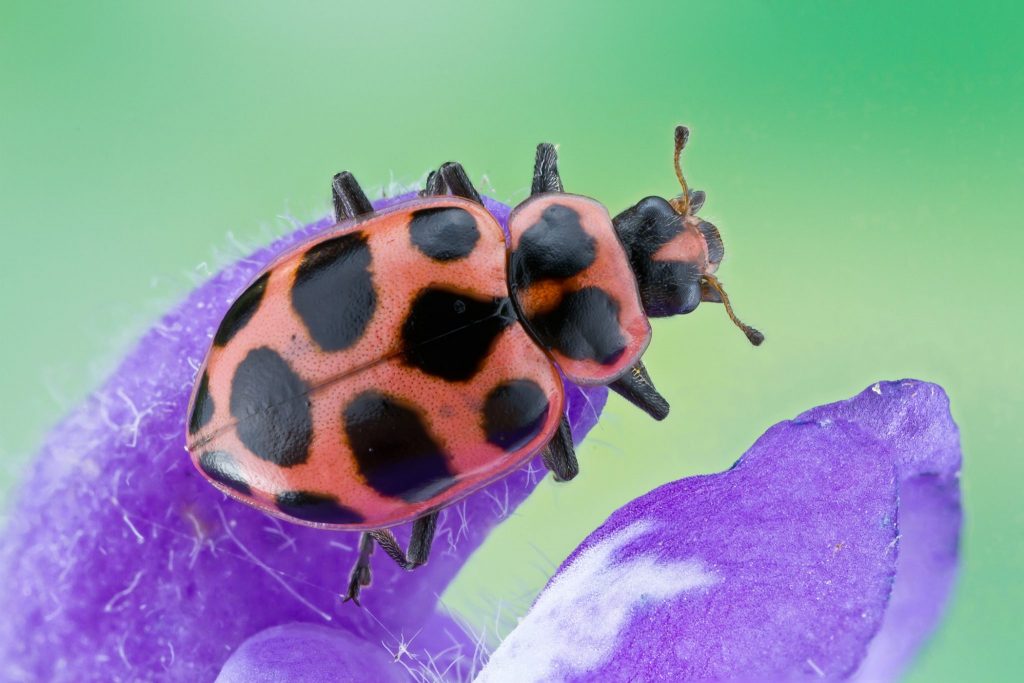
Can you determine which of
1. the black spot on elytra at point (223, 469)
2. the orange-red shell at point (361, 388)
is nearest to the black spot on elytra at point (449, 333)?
the orange-red shell at point (361, 388)

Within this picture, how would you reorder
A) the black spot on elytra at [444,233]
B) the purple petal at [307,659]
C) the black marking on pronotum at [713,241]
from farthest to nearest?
1. the black marking on pronotum at [713,241]
2. the black spot on elytra at [444,233]
3. the purple petal at [307,659]

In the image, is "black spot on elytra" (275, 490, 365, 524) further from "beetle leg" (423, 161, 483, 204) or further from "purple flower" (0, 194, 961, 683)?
"beetle leg" (423, 161, 483, 204)

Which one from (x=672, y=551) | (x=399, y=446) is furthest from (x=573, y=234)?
(x=672, y=551)

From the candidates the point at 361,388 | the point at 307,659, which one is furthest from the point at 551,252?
the point at 307,659

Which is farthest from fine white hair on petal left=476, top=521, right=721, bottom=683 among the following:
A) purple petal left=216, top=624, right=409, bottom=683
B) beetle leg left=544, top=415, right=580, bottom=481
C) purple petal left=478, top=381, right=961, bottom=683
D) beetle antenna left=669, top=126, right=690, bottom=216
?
beetle antenna left=669, top=126, right=690, bottom=216

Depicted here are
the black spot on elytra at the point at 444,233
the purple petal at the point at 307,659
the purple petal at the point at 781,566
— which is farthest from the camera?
the black spot on elytra at the point at 444,233

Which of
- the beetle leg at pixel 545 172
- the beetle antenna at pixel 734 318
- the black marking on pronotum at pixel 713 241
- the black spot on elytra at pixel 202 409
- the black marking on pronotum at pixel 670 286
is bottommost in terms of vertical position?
the beetle antenna at pixel 734 318

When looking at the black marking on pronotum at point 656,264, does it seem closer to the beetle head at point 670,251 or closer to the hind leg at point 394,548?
the beetle head at point 670,251

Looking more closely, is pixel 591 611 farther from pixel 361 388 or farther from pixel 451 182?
pixel 451 182
